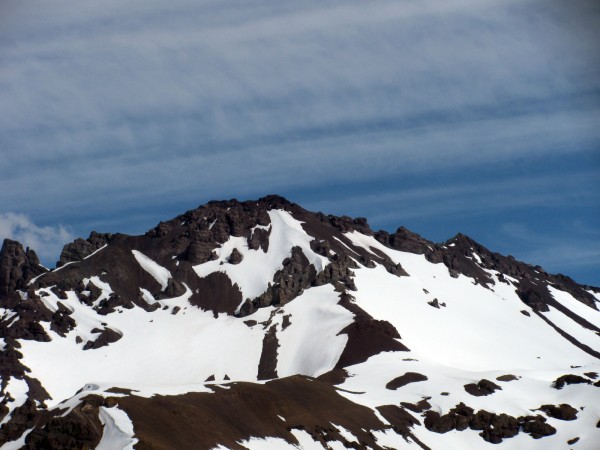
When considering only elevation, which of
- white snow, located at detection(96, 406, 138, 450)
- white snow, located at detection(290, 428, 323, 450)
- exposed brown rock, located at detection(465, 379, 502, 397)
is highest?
white snow, located at detection(96, 406, 138, 450)

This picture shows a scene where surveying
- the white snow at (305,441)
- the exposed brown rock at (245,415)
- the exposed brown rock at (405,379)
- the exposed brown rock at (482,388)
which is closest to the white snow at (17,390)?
the exposed brown rock at (245,415)

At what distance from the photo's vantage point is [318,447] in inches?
5049

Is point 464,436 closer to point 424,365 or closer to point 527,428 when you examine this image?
point 527,428

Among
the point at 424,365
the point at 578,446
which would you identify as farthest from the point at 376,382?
the point at 578,446

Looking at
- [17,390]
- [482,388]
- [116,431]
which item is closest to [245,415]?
[116,431]

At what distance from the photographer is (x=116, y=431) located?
111062 millimetres

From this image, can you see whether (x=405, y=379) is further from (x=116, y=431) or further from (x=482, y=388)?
(x=116, y=431)

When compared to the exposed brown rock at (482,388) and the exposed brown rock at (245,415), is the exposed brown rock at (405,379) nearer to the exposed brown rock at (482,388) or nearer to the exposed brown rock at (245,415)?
the exposed brown rock at (482,388)

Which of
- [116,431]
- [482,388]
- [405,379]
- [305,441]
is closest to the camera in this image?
[116,431]

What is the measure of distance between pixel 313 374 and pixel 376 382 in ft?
77.7

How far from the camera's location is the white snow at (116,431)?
354 ft

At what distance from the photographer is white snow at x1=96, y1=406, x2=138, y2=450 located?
10788 cm

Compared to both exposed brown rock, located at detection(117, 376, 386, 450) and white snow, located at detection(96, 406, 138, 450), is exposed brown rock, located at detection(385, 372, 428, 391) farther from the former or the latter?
white snow, located at detection(96, 406, 138, 450)

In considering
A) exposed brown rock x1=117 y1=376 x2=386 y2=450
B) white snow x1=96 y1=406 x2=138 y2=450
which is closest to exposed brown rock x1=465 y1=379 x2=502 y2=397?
exposed brown rock x1=117 y1=376 x2=386 y2=450
